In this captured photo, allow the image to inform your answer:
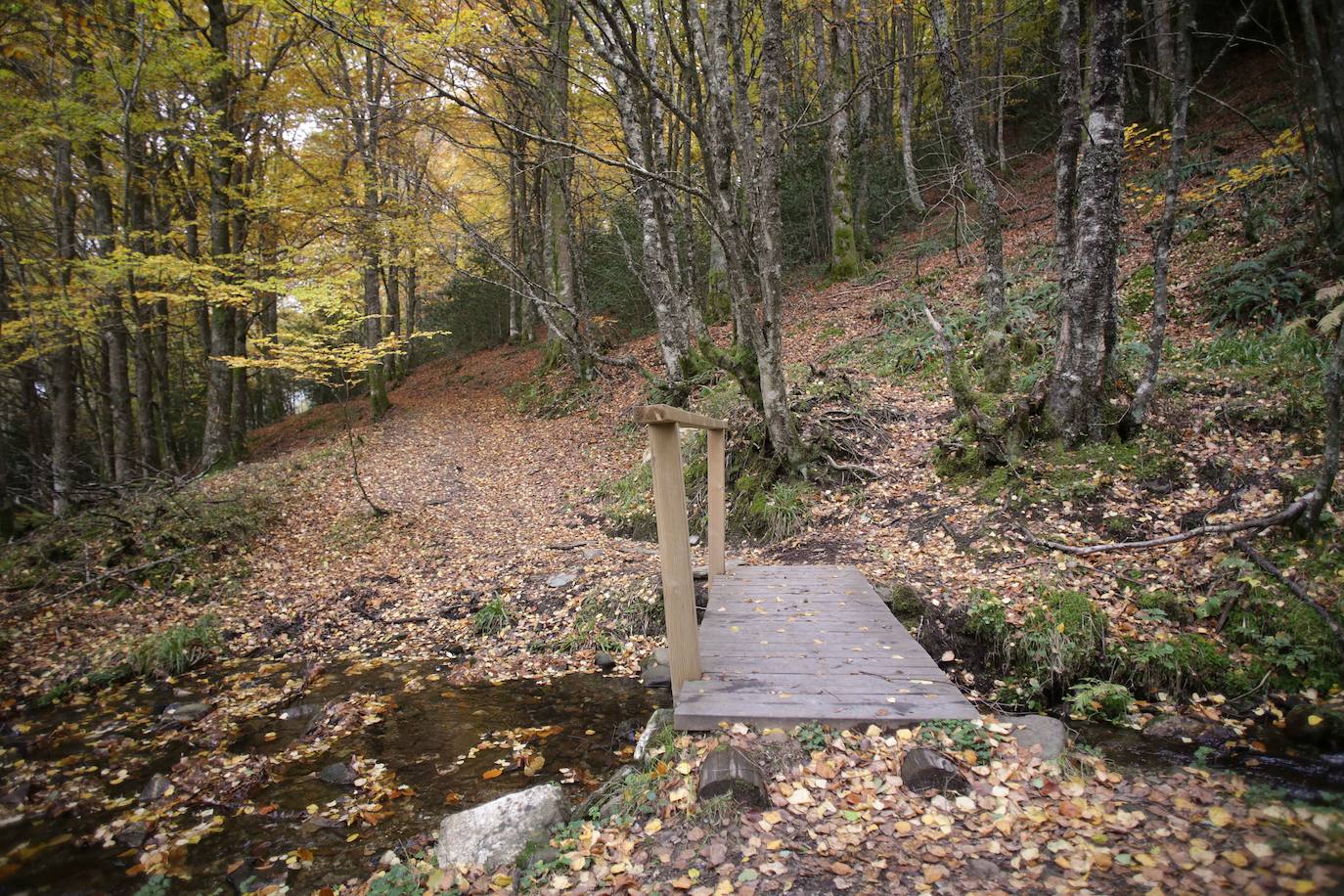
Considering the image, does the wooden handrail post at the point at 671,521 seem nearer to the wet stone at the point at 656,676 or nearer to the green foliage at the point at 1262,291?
the wet stone at the point at 656,676

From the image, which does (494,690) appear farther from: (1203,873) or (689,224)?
(689,224)

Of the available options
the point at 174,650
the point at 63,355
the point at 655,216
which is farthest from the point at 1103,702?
the point at 63,355

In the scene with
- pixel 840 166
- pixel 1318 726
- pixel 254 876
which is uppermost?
pixel 840 166

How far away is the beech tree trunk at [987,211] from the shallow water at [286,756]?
611 centimetres

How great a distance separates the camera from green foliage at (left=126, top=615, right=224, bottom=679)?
20.7ft

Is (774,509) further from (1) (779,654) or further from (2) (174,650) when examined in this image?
(2) (174,650)

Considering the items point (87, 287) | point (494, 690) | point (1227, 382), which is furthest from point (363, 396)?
point (1227, 382)

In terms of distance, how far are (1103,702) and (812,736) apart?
7.34 feet

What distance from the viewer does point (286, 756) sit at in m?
4.71

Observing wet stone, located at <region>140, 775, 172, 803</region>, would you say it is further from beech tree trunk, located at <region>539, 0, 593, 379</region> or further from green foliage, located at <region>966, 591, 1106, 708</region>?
beech tree trunk, located at <region>539, 0, 593, 379</region>

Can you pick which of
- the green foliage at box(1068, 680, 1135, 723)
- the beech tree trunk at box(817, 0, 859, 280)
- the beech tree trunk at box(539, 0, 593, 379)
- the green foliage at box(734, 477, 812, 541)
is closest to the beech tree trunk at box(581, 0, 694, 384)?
the beech tree trunk at box(539, 0, 593, 379)

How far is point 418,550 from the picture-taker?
30.2ft

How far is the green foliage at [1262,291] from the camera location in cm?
739

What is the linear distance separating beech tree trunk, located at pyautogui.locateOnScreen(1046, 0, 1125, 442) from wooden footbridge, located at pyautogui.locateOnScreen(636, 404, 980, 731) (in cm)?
310
